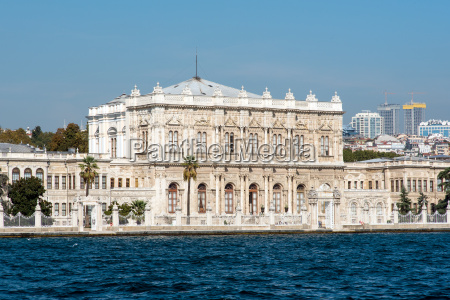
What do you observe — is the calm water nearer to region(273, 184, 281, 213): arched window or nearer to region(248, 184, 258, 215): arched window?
region(248, 184, 258, 215): arched window

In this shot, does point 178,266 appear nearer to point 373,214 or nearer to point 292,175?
point 373,214

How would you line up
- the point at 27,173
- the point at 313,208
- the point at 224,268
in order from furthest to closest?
the point at 27,173, the point at 313,208, the point at 224,268

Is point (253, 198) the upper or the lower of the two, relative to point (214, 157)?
lower

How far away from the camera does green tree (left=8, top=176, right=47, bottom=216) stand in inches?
2793

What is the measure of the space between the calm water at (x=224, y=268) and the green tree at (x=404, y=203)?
21858 millimetres

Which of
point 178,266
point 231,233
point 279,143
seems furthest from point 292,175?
point 178,266

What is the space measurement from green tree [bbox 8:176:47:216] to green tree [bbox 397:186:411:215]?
31793mm

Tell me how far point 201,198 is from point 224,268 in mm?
36177

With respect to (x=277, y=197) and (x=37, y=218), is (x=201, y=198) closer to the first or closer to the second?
(x=277, y=197)

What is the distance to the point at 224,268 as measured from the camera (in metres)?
47.1

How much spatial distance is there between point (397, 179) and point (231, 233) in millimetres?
28554

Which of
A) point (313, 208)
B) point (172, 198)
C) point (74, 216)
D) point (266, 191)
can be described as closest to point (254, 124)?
point (266, 191)

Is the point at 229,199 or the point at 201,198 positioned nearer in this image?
the point at 201,198

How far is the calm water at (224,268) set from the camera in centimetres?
3888
